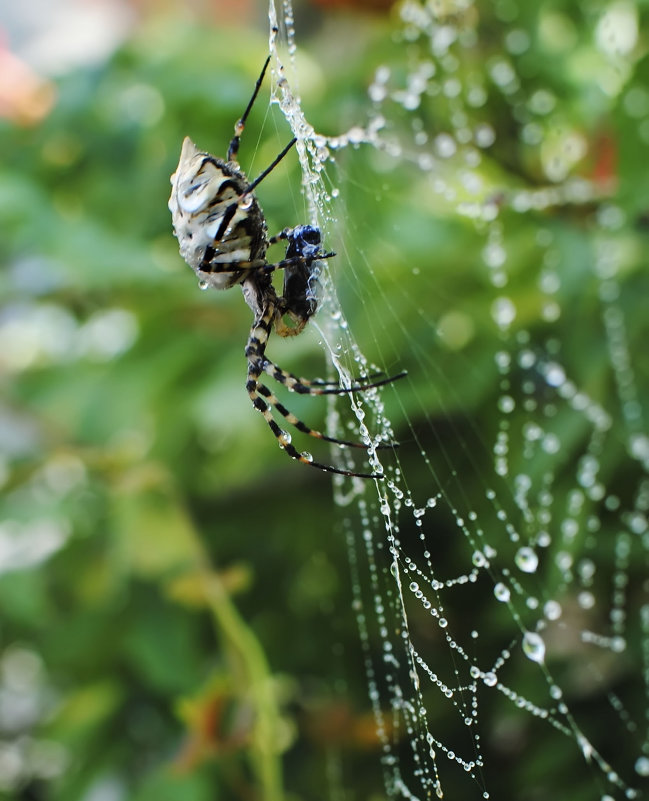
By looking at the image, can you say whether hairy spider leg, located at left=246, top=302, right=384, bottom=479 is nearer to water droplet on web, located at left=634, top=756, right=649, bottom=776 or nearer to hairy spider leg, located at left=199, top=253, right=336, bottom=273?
hairy spider leg, located at left=199, top=253, right=336, bottom=273

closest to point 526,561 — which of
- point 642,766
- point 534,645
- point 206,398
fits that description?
point 534,645

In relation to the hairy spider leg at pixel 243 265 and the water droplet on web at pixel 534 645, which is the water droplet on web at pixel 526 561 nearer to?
the water droplet on web at pixel 534 645

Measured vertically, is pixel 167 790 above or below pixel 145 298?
below

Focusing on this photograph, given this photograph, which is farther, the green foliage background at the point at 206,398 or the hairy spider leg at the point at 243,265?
the green foliage background at the point at 206,398

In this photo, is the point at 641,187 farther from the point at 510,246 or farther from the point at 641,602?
the point at 641,602

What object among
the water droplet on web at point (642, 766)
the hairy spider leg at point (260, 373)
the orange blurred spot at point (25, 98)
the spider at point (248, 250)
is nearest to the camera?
the spider at point (248, 250)

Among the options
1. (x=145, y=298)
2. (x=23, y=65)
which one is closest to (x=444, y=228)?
(x=145, y=298)

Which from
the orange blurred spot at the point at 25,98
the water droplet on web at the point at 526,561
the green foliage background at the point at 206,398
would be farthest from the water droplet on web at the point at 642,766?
the orange blurred spot at the point at 25,98
